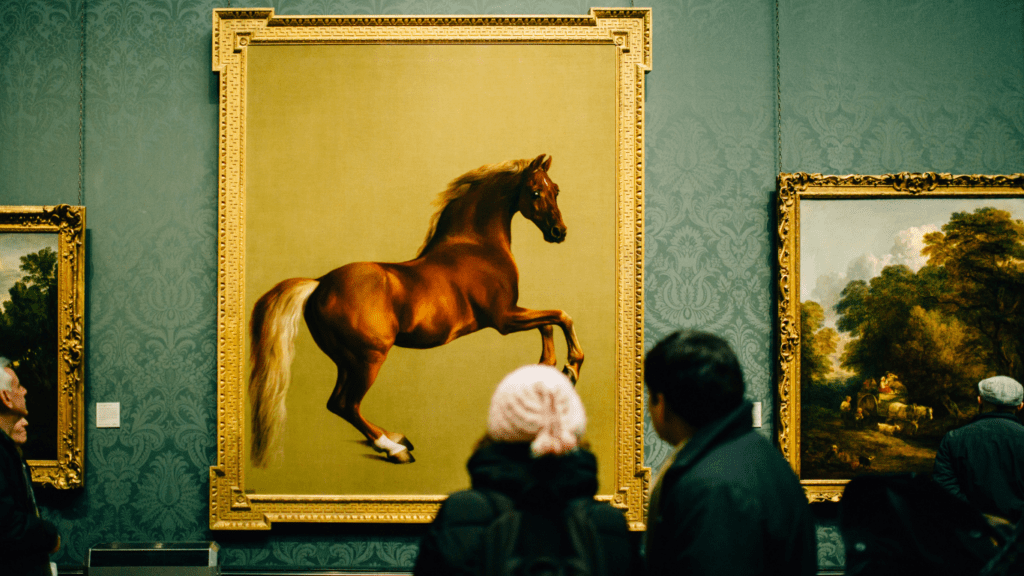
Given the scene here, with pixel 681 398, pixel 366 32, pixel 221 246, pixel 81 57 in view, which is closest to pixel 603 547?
pixel 681 398

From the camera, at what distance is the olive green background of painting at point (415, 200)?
10.2ft

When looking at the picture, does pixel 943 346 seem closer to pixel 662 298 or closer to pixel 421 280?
pixel 662 298

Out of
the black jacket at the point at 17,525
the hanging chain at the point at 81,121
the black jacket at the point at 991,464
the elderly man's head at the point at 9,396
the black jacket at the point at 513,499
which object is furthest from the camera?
the hanging chain at the point at 81,121

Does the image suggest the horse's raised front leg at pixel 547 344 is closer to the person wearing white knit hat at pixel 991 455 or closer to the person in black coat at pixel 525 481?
the person in black coat at pixel 525 481

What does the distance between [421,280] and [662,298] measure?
3.74ft

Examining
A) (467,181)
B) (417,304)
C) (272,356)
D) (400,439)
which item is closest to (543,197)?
(467,181)

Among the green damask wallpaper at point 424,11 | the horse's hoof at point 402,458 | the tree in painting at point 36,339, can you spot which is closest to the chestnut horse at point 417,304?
the horse's hoof at point 402,458

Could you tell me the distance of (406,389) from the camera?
10.3ft

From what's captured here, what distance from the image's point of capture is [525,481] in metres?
1.35

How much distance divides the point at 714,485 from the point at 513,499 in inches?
17.6

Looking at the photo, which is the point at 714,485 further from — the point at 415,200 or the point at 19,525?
the point at 19,525

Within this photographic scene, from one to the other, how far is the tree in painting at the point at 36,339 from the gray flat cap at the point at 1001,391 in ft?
13.9

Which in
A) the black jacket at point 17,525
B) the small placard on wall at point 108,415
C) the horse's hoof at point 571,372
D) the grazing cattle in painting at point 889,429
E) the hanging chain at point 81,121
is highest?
the hanging chain at point 81,121

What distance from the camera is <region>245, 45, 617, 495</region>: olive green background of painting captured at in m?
3.11
